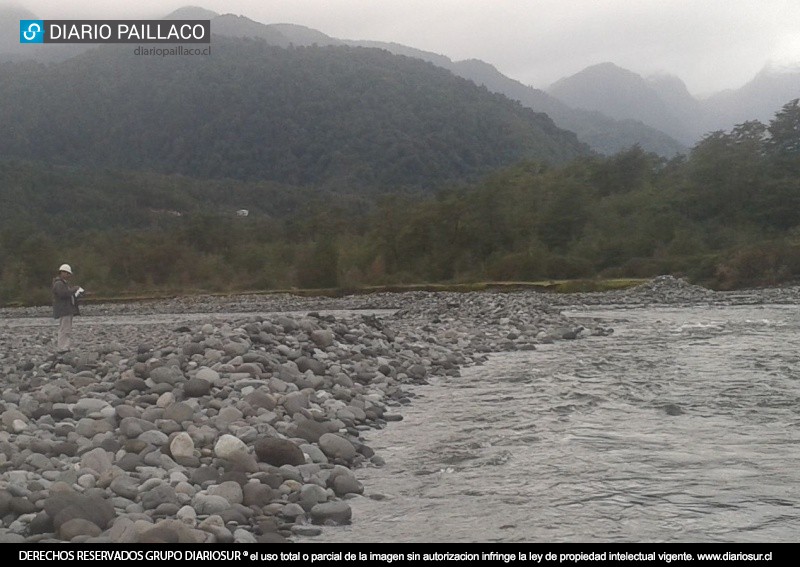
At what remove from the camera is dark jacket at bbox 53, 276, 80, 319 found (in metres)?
17.9

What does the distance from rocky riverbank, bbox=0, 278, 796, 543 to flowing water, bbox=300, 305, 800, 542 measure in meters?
0.53

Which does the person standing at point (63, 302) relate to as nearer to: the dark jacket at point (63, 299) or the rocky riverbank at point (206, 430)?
the dark jacket at point (63, 299)

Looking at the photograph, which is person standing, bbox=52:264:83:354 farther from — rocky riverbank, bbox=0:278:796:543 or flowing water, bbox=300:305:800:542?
flowing water, bbox=300:305:800:542

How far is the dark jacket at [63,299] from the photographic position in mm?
17875

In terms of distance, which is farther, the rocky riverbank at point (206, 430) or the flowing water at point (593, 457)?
the flowing water at point (593, 457)

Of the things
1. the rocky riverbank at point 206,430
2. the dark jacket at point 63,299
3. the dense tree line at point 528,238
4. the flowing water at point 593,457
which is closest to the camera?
the rocky riverbank at point 206,430

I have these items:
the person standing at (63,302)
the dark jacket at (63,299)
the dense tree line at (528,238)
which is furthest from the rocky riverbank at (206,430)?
the dense tree line at (528,238)

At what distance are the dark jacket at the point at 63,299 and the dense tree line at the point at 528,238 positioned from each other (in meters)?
40.1

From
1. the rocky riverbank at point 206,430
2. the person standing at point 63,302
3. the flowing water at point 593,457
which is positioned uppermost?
the person standing at point 63,302

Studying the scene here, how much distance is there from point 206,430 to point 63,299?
426 inches

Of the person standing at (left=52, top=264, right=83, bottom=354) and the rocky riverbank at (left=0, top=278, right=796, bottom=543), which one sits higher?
the person standing at (left=52, top=264, right=83, bottom=354)

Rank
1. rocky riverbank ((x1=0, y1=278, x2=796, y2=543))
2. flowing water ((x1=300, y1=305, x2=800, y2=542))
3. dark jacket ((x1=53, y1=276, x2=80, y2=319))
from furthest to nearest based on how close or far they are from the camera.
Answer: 1. dark jacket ((x1=53, y1=276, x2=80, y2=319))
2. flowing water ((x1=300, y1=305, x2=800, y2=542))
3. rocky riverbank ((x1=0, y1=278, x2=796, y2=543))

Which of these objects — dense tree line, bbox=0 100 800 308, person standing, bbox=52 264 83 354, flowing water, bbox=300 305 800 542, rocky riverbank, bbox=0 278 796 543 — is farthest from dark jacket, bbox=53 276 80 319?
dense tree line, bbox=0 100 800 308

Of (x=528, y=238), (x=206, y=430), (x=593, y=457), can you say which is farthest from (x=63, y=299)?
(x=528, y=238)
